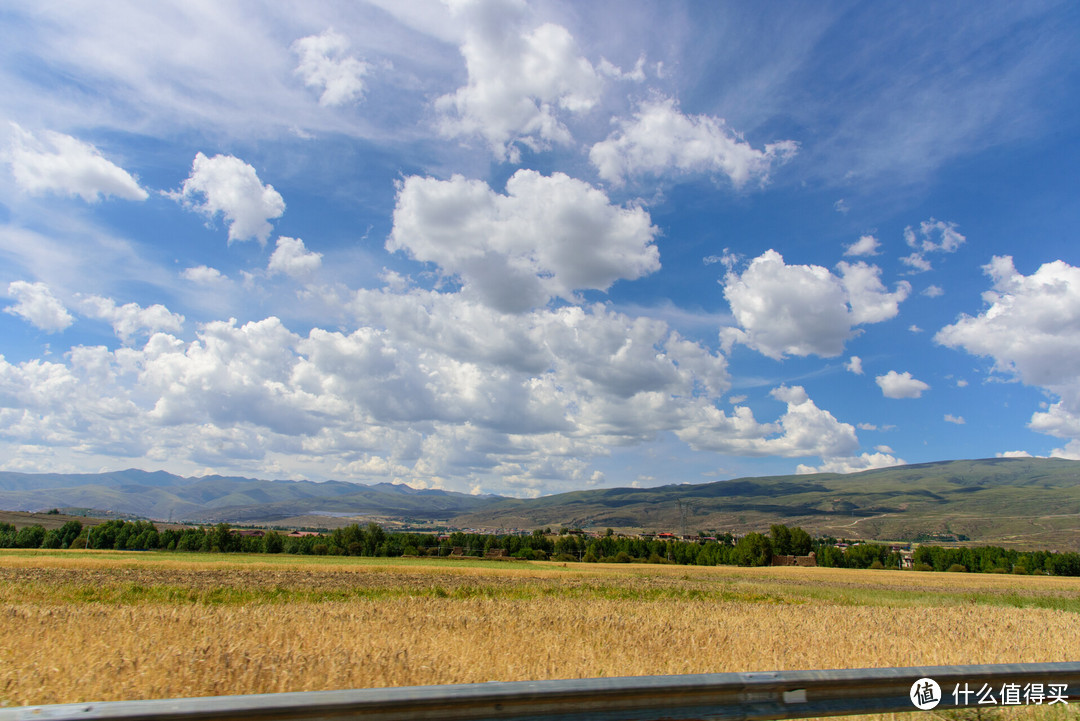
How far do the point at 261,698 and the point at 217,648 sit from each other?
551cm

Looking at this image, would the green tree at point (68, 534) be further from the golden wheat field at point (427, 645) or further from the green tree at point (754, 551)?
the golden wheat field at point (427, 645)

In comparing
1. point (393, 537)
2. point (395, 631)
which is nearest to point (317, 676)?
point (395, 631)

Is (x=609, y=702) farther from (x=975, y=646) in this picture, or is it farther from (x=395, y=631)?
(x=975, y=646)

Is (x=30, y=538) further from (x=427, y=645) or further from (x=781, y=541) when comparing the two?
(x=781, y=541)

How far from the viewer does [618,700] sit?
395 cm

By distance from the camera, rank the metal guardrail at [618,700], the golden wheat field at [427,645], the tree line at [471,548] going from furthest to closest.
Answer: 1. the tree line at [471,548]
2. the golden wheat field at [427,645]
3. the metal guardrail at [618,700]

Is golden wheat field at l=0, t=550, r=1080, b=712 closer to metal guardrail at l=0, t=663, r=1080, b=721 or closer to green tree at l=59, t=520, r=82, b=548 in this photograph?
metal guardrail at l=0, t=663, r=1080, b=721

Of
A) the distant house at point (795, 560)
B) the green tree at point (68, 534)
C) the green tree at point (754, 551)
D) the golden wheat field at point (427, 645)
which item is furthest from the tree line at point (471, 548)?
the golden wheat field at point (427, 645)

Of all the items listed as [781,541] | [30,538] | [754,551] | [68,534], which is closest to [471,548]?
[754,551]

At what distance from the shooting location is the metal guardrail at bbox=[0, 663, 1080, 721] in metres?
3.24

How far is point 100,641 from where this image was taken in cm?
789

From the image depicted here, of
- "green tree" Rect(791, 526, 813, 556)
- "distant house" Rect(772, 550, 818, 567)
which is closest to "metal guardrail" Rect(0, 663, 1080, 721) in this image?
"distant house" Rect(772, 550, 818, 567)

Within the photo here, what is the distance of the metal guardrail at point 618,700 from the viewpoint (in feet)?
10.6

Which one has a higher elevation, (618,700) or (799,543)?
(618,700)
